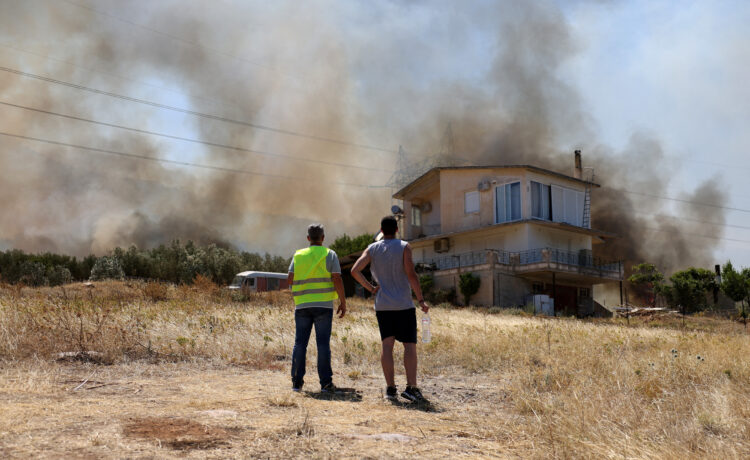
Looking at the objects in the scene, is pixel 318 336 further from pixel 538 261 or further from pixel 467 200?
pixel 467 200

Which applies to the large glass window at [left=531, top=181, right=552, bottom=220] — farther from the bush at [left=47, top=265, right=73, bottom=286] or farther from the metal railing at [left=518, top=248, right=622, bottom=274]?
the bush at [left=47, top=265, right=73, bottom=286]

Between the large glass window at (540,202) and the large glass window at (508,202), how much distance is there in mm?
848

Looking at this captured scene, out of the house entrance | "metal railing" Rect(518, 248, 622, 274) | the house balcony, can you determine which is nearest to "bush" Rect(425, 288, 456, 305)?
the house balcony

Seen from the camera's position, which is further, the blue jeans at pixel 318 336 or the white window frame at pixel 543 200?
the white window frame at pixel 543 200

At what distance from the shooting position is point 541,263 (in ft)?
110

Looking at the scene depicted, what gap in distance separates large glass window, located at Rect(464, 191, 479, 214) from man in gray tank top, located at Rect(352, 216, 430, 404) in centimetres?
3133

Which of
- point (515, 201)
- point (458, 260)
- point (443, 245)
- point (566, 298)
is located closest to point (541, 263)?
point (515, 201)

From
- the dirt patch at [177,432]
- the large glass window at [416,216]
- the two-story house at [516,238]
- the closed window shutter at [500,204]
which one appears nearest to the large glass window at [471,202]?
the two-story house at [516,238]

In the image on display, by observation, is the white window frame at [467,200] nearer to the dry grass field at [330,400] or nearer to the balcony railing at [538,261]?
the balcony railing at [538,261]

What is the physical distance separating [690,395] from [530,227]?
95.2 ft

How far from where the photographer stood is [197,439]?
4.06m

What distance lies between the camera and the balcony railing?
33969 mm

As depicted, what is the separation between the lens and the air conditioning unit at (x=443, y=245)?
38781 millimetres

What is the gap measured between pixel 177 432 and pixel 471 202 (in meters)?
34.5
